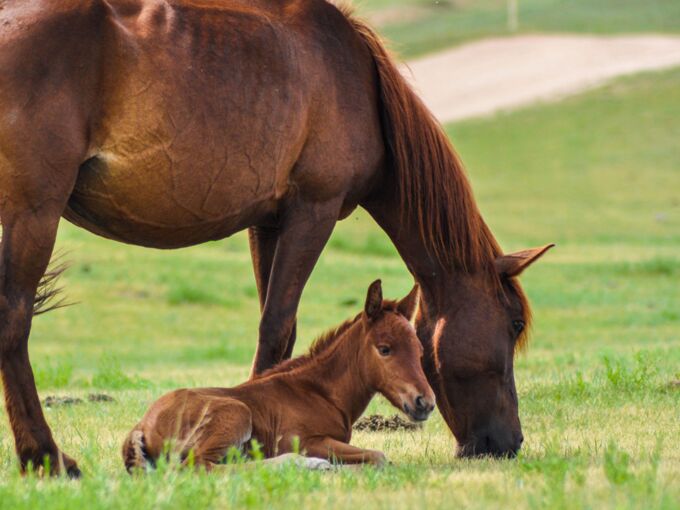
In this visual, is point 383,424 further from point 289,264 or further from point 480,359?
point 289,264

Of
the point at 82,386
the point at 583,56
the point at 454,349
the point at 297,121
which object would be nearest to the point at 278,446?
the point at 454,349

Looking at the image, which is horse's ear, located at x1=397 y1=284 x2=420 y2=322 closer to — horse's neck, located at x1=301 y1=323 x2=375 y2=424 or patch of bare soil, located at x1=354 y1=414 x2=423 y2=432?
horse's neck, located at x1=301 y1=323 x2=375 y2=424

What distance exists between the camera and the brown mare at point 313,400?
614 cm

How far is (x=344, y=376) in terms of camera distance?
6.80m

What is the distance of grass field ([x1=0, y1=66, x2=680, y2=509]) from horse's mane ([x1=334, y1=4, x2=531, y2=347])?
95 cm

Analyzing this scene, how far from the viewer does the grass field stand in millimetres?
5172

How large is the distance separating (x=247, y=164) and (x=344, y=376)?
1212mm

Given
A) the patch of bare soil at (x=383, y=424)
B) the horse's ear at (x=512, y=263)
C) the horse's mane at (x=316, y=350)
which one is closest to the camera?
the horse's mane at (x=316, y=350)

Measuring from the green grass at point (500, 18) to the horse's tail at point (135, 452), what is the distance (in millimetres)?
42096

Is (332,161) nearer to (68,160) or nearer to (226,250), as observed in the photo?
(68,160)

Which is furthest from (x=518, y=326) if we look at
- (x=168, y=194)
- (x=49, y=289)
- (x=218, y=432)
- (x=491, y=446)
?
(x=49, y=289)

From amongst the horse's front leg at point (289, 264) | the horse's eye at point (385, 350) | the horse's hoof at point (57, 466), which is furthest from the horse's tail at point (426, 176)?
the horse's hoof at point (57, 466)

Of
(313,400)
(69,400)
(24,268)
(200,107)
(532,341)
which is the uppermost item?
(200,107)

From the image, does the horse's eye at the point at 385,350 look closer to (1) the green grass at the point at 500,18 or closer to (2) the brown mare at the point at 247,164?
(2) the brown mare at the point at 247,164
